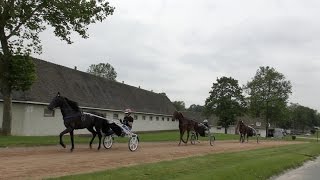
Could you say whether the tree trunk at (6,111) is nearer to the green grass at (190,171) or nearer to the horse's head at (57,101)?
the horse's head at (57,101)

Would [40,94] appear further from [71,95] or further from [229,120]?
[229,120]

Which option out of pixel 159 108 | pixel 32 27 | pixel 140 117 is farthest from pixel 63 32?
pixel 159 108

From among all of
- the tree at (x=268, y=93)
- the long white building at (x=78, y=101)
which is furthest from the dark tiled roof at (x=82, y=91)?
the tree at (x=268, y=93)

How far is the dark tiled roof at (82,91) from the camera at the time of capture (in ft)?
143

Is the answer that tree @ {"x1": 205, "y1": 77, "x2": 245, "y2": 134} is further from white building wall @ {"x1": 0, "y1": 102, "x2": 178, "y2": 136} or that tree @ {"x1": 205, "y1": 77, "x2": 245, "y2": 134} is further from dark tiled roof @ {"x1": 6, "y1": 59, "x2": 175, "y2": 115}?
white building wall @ {"x1": 0, "y1": 102, "x2": 178, "y2": 136}

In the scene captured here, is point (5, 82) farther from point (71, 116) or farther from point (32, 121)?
point (71, 116)

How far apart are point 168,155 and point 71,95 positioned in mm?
27124

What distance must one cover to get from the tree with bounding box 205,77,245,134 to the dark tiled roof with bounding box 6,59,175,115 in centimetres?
3012

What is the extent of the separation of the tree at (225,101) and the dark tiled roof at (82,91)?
3012 centimetres

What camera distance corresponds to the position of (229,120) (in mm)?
103688

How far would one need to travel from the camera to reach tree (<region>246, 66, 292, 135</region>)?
117250mm

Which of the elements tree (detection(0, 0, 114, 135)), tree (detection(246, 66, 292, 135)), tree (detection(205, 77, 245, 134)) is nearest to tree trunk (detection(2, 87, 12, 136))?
tree (detection(0, 0, 114, 135))

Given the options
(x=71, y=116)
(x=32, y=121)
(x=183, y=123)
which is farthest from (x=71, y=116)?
(x=32, y=121)

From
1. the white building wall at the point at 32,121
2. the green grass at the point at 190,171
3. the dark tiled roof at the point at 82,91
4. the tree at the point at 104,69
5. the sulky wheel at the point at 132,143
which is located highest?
the tree at the point at 104,69
